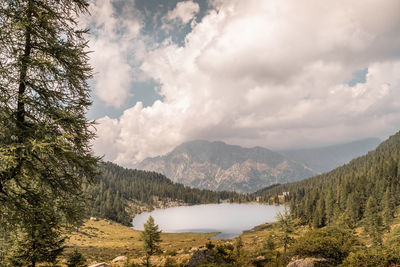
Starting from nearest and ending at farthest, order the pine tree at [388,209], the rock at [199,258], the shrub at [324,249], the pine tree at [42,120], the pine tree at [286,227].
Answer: the pine tree at [42,120] < the shrub at [324,249] < the rock at [199,258] < the pine tree at [286,227] < the pine tree at [388,209]

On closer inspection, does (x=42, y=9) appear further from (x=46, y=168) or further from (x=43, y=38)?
(x=46, y=168)

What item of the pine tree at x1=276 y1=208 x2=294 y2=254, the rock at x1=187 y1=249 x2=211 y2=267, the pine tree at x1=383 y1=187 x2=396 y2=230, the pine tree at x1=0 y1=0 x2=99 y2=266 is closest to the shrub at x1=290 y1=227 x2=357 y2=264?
the rock at x1=187 y1=249 x2=211 y2=267

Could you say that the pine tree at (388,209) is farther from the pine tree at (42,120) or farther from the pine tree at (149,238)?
the pine tree at (42,120)

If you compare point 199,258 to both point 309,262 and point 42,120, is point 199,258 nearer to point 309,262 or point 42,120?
point 309,262

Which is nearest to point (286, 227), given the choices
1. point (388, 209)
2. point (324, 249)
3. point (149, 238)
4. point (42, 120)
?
point (324, 249)

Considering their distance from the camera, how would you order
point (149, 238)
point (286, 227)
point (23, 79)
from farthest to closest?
point (149, 238) < point (286, 227) < point (23, 79)

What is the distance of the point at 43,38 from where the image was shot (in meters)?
7.96

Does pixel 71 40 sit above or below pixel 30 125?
above

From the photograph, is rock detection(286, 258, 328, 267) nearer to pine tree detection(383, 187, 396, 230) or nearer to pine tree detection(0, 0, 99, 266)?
pine tree detection(0, 0, 99, 266)

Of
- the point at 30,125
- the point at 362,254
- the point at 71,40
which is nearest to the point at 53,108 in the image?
the point at 30,125

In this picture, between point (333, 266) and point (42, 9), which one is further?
point (333, 266)

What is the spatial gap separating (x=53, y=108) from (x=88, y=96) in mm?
1554

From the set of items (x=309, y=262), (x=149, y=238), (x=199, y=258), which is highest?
(x=309, y=262)

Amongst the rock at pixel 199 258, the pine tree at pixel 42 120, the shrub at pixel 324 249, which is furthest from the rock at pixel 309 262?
the pine tree at pixel 42 120
